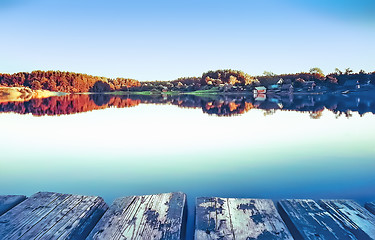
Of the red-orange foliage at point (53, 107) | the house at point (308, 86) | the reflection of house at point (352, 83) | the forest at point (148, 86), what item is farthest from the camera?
the forest at point (148, 86)

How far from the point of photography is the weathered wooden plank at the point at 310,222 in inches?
92.3

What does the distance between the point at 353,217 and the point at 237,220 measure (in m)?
1.26

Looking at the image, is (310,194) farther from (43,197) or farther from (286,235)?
(43,197)

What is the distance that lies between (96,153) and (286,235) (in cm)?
536

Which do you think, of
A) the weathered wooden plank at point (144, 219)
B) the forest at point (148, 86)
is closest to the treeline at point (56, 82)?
the forest at point (148, 86)

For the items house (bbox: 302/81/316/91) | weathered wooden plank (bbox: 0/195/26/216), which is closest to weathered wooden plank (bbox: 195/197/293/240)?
weathered wooden plank (bbox: 0/195/26/216)

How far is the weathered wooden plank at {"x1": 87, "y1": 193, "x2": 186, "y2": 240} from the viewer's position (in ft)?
7.84

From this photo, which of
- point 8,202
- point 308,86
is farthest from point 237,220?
point 308,86

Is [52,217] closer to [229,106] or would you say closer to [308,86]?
[229,106]

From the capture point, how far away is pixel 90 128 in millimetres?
10352

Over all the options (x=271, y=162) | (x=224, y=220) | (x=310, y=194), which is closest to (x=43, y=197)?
(x=224, y=220)

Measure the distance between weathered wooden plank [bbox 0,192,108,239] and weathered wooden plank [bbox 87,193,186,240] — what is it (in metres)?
0.19

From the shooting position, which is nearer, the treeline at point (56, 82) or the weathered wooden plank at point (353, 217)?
the weathered wooden plank at point (353, 217)

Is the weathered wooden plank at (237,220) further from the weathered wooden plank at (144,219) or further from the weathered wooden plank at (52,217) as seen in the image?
the weathered wooden plank at (52,217)
